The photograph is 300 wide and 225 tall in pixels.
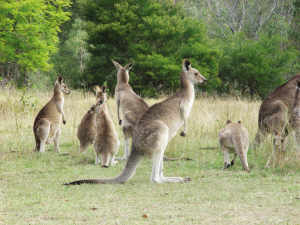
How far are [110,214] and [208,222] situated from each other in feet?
3.71

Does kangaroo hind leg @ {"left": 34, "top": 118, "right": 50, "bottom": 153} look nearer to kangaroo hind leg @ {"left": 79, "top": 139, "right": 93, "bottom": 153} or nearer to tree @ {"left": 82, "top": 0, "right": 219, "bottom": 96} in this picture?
kangaroo hind leg @ {"left": 79, "top": 139, "right": 93, "bottom": 153}

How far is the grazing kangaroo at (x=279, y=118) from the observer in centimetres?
677

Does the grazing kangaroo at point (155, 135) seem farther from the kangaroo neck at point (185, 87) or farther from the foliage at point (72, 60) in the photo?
the foliage at point (72, 60)

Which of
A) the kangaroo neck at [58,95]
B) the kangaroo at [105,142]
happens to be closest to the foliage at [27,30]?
the kangaroo neck at [58,95]

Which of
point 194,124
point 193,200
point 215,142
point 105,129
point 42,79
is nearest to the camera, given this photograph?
point 193,200

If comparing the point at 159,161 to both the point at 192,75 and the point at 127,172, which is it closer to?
the point at 127,172

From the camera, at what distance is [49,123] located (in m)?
8.43

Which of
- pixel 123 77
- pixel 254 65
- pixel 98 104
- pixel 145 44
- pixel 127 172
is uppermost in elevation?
pixel 145 44

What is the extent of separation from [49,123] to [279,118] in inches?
197

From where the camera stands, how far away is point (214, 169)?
6.87 metres

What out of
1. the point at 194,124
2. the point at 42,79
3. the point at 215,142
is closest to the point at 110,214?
the point at 215,142

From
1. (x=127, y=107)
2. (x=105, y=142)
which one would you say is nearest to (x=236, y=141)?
(x=105, y=142)

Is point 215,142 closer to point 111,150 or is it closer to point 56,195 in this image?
point 111,150

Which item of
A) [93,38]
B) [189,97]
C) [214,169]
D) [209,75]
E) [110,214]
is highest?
[93,38]
